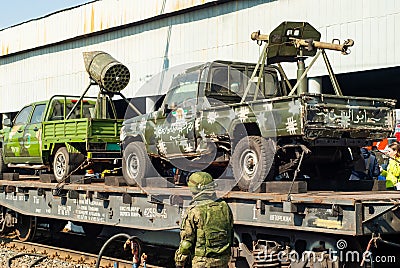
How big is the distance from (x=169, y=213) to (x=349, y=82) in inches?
451

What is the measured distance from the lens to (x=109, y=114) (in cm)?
1448

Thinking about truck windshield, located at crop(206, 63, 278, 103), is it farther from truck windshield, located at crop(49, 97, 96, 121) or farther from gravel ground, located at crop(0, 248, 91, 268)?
truck windshield, located at crop(49, 97, 96, 121)

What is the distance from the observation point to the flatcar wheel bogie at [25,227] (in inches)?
→ 535

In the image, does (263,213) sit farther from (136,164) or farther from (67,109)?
(67,109)

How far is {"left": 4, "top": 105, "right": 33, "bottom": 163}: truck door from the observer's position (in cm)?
1445

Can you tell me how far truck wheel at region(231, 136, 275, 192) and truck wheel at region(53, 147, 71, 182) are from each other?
4693 mm

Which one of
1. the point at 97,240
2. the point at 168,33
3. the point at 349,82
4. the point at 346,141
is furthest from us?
the point at 168,33

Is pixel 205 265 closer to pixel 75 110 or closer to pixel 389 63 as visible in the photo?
pixel 75 110

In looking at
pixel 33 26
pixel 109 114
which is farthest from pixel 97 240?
pixel 33 26

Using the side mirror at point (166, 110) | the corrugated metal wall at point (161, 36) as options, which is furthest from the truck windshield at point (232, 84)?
the corrugated metal wall at point (161, 36)

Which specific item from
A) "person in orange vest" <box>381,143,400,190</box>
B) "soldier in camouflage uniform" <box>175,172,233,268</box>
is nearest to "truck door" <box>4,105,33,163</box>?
"person in orange vest" <box>381,143,400,190</box>

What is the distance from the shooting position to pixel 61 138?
513 inches

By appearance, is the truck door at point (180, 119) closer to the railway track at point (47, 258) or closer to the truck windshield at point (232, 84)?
the truck windshield at point (232, 84)

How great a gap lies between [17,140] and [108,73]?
2.64m
